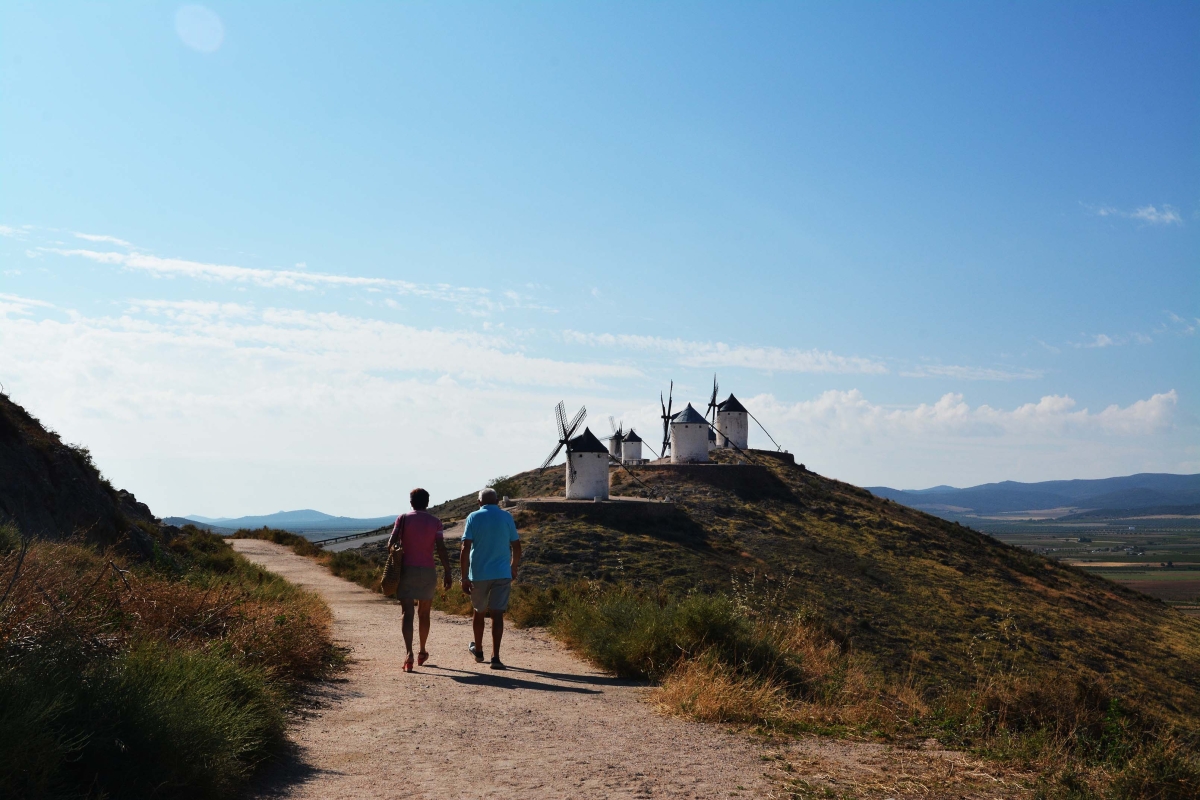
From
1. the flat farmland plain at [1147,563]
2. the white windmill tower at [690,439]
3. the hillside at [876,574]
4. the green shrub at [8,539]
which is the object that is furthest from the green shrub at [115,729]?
the flat farmland plain at [1147,563]

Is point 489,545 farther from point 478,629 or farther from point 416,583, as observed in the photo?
point 478,629

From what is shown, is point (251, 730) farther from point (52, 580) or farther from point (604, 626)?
point (604, 626)

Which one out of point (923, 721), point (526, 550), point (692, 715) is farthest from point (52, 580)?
point (526, 550)

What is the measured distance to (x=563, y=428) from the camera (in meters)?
49.4

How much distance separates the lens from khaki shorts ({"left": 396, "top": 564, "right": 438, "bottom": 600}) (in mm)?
9539

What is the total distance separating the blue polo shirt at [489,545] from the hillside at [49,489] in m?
8.17

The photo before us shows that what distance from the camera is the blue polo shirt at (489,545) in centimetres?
948

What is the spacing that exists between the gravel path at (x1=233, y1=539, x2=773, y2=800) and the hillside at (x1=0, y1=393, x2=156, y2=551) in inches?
344

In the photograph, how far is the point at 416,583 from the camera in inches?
376

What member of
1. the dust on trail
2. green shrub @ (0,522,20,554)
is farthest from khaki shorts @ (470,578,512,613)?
green shrub @ (0,522,20,554)

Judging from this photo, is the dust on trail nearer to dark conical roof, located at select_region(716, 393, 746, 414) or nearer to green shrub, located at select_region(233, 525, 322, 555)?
green shrub, located at select_region(233, 525, 322, 555)

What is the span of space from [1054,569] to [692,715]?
5641 centimetres

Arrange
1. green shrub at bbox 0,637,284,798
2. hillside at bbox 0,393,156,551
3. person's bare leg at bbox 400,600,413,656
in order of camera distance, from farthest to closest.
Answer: hillside at bbox 0,393,156,551 → person's bare leg at bbox 400,600,413,656 → green shrub at bbox 0,637,284,798

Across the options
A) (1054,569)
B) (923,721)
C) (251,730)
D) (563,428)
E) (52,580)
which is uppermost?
(563,428)
